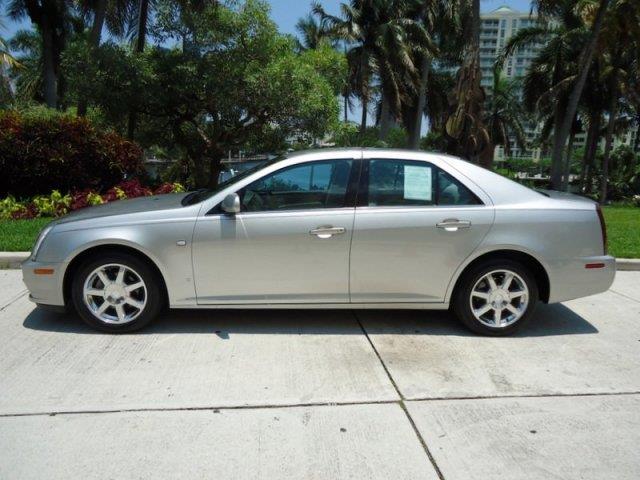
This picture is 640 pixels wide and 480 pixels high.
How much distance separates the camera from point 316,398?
136 inches

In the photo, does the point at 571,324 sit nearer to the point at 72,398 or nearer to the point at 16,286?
the point at 72,398

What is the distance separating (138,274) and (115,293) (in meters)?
0.26

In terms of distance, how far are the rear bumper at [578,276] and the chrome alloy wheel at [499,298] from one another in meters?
0.26

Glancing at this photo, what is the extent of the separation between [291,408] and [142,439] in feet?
2.93

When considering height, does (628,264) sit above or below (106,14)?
below

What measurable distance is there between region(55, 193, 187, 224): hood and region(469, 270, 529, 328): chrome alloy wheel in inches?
105

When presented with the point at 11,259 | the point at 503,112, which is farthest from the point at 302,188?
the point at 503,112

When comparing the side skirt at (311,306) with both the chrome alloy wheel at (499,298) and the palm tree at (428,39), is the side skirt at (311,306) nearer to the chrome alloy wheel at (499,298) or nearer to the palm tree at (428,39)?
the chrome alloy wheel at (499,298)

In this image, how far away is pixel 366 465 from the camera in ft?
9.11

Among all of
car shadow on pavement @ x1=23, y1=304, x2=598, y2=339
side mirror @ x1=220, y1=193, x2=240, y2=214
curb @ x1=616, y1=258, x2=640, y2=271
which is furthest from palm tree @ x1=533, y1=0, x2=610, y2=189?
side mirror @ x1=220, y1=193, x2=240, y2=214

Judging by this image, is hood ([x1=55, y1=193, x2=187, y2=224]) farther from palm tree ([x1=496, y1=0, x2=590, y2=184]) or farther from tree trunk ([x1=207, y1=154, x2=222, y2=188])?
palm tree ([x1=496, y1=0, x2=590, y2=184])

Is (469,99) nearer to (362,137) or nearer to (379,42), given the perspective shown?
(362,137)

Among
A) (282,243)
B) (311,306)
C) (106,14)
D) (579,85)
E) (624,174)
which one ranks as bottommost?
(624,174)

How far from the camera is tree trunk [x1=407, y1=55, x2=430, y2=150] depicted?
2881 cm
